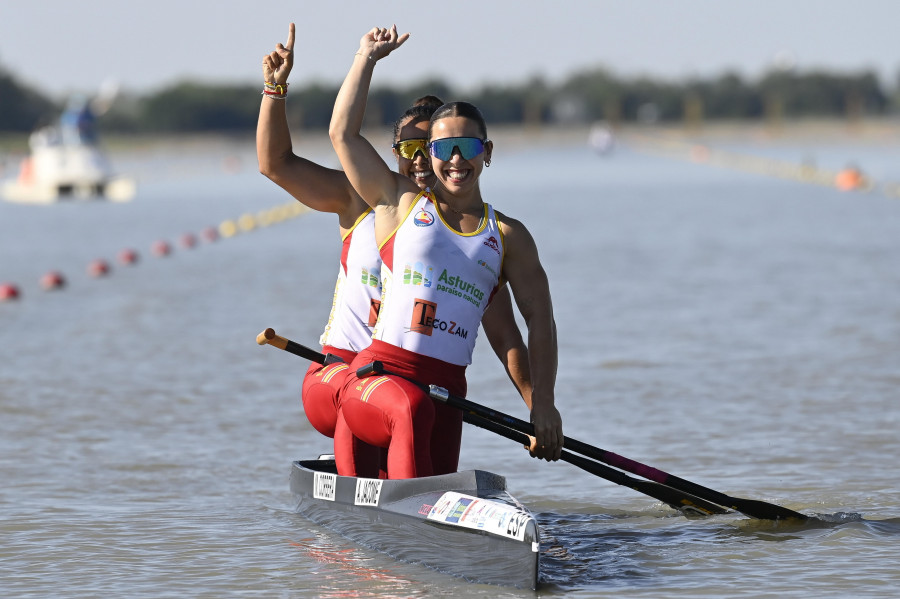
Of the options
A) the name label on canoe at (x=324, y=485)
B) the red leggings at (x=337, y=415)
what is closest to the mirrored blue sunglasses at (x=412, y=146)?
the red leggings at (x=337, y=415)

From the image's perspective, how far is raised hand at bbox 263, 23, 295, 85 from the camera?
6594 mm

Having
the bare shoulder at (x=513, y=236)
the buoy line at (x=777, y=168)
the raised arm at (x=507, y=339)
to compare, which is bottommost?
the raised arm at (x=507, y=339)

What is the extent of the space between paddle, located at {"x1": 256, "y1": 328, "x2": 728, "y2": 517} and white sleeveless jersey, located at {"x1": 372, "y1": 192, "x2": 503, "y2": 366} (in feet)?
0.82

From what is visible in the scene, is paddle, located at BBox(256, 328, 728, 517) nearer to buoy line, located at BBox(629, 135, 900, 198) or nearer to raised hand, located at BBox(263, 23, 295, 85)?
raised hand, located at BBox(263, 23, 295, 85)

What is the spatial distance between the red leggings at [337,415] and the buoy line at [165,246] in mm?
14336

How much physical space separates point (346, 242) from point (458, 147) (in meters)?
0.98

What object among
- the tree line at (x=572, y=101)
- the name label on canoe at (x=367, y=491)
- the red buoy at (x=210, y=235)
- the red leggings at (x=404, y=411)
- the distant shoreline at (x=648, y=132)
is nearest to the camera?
the red leggings at (x=404, y=411)

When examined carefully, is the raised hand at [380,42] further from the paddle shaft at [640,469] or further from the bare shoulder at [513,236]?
the paddle shaft at [640,469]

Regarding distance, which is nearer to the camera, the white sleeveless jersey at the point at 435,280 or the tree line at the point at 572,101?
the white sleeveless jersey at the point at 435,280

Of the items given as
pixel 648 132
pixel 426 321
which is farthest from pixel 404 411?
pixel 648 132

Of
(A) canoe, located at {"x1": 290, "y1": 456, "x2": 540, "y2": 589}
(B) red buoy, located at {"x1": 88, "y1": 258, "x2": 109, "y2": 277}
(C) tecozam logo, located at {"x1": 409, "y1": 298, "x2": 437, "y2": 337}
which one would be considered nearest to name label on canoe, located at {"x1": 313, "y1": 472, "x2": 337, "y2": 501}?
(A) canoe, located at {"x1": 290, "y1": 456, "x2": 540, "y2": 589}

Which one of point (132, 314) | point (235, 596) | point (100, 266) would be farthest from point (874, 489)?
point (100, 266)

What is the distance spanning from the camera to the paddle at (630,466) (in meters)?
6.32

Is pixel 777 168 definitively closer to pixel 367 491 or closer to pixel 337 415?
pixel 337 415
